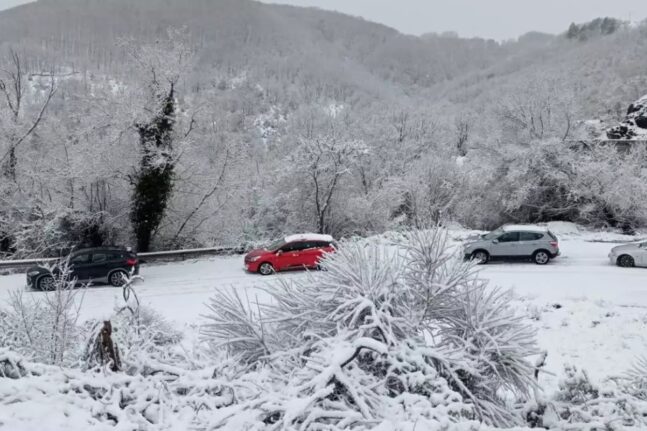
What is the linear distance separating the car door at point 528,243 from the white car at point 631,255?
2658 millimetres

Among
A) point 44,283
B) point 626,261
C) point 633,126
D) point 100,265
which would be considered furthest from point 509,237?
point 633,126

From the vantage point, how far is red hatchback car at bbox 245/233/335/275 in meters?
19.4

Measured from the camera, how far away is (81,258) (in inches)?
715

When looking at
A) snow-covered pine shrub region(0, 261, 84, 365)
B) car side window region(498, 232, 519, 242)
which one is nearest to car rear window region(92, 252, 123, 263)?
snow-covered pine shrub region(0, 261, 84, 365)

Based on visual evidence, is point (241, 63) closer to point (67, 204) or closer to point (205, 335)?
point (67, 204)

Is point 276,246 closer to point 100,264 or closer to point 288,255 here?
point 288,255

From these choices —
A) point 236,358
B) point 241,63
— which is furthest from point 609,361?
point 241,63

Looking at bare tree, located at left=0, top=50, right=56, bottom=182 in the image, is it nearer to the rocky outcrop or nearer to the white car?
the white car

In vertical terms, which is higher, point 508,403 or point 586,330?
point 508,403

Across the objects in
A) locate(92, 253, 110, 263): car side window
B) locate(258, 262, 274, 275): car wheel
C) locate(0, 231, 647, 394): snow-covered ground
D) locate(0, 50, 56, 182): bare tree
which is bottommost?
locate(0, 231, 647, 394): snow-covered ground

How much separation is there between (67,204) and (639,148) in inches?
1289

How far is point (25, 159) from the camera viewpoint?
26656 mm

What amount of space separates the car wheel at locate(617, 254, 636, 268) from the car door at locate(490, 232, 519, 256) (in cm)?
354

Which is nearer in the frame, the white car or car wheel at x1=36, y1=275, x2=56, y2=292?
car wheel at x1=36, y1=275, x2=56, y2=292
